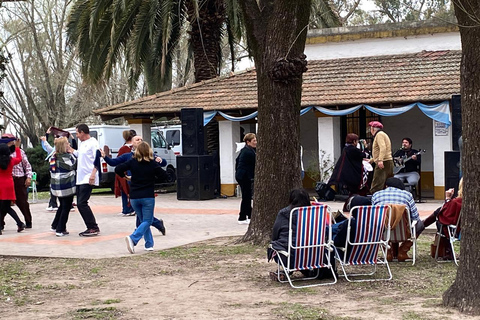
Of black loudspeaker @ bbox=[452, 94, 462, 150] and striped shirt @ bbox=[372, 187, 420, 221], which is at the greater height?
black loudspeaker @ bbox=[452, 94, 462, 150]

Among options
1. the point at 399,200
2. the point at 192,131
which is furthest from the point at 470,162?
the point at 192,131

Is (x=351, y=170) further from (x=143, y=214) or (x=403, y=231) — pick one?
(x=403, y=231)

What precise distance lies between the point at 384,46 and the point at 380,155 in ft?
25.9

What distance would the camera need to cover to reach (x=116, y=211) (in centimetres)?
1739

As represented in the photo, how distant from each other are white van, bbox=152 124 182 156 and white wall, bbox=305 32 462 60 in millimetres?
5909

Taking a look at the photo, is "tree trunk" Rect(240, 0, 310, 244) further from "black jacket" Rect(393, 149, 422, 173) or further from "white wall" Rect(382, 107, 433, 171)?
"white wall" Rect(382, 107, 433, 171)

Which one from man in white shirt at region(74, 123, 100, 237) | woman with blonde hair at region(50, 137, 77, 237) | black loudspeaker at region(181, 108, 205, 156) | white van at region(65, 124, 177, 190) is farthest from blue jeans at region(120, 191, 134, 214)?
white van at region(65, 124, 177, 190)

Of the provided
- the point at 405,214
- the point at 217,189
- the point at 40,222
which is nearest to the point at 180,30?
the point at 217,189

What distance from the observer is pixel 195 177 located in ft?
67.2

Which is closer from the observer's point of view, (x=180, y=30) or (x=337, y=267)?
(x=337, y=267)

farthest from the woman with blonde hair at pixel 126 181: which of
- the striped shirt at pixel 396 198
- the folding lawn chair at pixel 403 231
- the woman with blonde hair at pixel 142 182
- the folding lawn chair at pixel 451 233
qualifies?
the folding lawn chair at pixel 451 233

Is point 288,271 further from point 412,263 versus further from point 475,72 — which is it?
point 475,72

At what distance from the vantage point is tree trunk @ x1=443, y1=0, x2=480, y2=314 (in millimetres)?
6762

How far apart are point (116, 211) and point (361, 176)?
5.36 m
